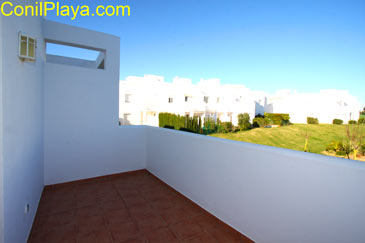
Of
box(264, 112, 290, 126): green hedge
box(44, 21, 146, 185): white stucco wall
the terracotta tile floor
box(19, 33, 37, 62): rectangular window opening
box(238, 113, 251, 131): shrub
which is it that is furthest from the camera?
box(264, 112, 290, 126): green hedge

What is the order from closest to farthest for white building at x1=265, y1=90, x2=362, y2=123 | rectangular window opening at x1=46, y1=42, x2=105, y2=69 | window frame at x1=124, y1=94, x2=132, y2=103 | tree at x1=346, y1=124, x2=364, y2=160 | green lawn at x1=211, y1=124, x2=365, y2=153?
rectangular window opening at x1=46, y1=42, x2=105, y2=69
tree at x1=346, y1=124, x2=364, y2=160
green lawn at x1=211, y1=124, x2=365, y2=153
window frame at x1=124, y1=94, x2=132, y2=103
white building at x1=265, y1=90, x2=362, y2=123

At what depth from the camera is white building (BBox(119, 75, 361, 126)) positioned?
21828 mm

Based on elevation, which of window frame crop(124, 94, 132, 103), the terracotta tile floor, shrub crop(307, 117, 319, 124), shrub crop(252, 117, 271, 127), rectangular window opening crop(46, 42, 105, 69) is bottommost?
the terracotta tile floor

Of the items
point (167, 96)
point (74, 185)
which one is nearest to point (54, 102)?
point (74, 185)

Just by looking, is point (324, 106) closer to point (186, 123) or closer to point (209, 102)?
point (209, 102)

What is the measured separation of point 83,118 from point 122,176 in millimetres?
1813

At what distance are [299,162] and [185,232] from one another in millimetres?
1855

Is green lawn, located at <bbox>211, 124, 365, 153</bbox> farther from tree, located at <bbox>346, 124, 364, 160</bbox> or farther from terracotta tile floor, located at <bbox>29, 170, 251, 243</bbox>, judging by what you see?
terracotta tile floor, located at <bbox>29, 170, 251, 243</bbox>

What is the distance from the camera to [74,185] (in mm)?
4438

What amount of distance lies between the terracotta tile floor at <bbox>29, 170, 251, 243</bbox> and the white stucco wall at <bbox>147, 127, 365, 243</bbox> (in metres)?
0.32

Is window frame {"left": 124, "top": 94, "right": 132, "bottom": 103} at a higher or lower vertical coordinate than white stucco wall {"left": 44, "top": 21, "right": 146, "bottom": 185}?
higher

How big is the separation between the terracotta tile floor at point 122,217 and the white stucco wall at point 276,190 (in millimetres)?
320

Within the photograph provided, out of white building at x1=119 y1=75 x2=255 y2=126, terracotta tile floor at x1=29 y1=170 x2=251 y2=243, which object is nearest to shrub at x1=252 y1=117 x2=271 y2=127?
white building at x1=119 y1=75 x2=255 y2=126

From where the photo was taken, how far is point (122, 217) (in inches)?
123
